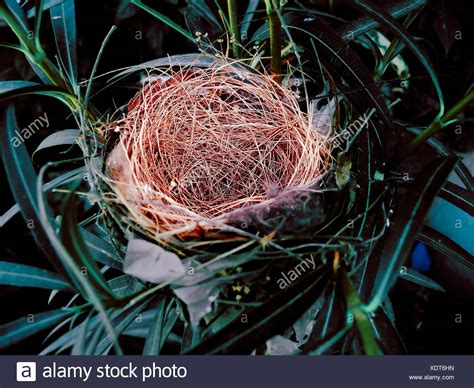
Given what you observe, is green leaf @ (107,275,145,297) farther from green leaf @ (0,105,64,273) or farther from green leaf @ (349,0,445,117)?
green leaf @ (349,0,445,117)

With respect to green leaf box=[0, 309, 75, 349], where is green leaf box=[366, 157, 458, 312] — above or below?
above

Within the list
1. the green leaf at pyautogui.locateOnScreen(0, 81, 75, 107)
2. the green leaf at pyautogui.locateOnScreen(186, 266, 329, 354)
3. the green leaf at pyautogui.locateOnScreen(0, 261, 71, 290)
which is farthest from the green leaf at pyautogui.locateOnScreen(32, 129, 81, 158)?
the green leaf at pyautogui.locateOnScreen(186, 266, 329, 354)

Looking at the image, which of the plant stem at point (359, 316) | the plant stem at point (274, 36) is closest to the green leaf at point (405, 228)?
the plant stem at point (359, 316)

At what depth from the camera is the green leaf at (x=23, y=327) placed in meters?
0.56

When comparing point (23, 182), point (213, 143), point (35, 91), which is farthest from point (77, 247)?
point (213, 143)

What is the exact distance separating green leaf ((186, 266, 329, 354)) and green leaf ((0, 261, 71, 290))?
0.72ft

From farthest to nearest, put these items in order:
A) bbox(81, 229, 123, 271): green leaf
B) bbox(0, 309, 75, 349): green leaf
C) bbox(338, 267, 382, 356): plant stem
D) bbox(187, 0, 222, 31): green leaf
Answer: bbox(187, 0, 222, 31): green leaf, bbox(81, 229, 123, 271): green leaf, bbox(0, 309, 75, 349): green leaf, bbox(338, 267, 382, 356): plant stem

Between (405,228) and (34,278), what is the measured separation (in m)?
0.39

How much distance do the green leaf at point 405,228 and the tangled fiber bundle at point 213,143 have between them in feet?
0.41

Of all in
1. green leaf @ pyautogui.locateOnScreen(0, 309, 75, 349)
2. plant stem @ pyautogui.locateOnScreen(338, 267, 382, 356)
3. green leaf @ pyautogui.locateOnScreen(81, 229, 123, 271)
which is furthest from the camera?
green leaf @ pyautogui.locateOnScreen(81, 229, 123, 271)

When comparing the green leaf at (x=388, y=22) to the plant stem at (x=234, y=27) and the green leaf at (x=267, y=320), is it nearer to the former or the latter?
the plant stem at (x=234, y=27)

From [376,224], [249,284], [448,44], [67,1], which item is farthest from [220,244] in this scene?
[448,44]

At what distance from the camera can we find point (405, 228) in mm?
469

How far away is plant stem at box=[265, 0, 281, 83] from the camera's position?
61cm
